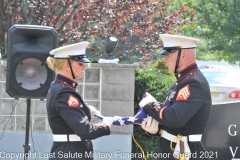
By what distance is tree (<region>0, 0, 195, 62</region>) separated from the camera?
9.59 meters

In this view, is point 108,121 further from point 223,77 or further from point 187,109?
point 223,77

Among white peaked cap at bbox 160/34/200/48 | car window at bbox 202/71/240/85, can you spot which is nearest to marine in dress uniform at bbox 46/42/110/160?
white peaked cap at bbox 160/34/200/48

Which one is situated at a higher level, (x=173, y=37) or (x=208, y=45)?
(x=173, y=37)

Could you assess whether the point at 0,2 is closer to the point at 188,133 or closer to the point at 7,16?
the point at 7,16

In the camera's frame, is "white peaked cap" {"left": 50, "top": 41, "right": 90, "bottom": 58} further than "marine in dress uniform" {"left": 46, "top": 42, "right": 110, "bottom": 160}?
Yes

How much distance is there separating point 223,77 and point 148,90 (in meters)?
2.05

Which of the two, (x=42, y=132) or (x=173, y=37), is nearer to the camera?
(x=173, y=37)

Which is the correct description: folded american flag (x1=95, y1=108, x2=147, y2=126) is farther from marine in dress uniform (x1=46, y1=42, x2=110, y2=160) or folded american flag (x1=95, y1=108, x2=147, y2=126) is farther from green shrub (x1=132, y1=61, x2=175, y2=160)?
green shrub (x1=132, y1=61, x2=175, y2=160)

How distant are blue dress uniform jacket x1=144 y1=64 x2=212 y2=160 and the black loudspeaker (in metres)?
2.04

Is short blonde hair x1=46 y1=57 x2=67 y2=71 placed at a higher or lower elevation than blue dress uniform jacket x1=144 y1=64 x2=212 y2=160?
higher

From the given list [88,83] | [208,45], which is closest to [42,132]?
[88,83]

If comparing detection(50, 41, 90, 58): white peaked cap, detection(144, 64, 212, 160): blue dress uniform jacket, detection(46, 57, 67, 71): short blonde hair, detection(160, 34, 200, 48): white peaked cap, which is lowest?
detection(144, 64, 212, 160): blue dress uniform jacket

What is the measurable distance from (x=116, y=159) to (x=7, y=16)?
3.15m

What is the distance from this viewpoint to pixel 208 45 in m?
23.5
